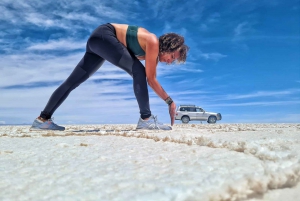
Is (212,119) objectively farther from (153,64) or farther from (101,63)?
(153,64)

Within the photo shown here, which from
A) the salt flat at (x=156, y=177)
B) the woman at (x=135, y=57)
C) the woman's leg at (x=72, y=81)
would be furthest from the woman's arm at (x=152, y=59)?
the salt flat at (x=156, y=177)

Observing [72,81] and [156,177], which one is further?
[72,81]

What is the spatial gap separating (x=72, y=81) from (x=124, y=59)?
872 mm

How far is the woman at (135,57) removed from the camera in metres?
3.41

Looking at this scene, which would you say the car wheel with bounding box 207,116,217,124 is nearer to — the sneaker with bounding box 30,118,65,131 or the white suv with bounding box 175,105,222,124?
the white suv with bounding box 175,105,222,124

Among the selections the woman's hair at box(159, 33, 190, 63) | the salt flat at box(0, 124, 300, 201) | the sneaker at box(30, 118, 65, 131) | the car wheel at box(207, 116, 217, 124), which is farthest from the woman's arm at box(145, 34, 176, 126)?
the car wheel at box(207, 116, 217, 124)

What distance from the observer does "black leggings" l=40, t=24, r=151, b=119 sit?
3438 mm

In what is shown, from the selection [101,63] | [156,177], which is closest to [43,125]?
[101,63]

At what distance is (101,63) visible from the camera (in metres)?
4.09

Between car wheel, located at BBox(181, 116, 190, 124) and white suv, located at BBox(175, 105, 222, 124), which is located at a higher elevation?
white suv, located at BBox(175, 105, 222, 124)

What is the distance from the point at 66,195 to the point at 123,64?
2860 millimetres

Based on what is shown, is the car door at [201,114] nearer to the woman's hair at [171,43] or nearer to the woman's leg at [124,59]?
the woman's hair at [171,43]

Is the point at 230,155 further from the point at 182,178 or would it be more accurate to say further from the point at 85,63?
the point at 85,63

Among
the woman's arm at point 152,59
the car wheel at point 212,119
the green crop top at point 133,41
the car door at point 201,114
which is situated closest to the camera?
the woman's arm at point 152,59
